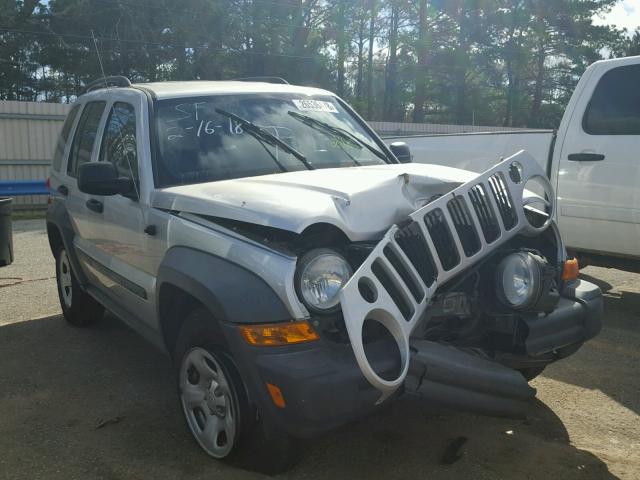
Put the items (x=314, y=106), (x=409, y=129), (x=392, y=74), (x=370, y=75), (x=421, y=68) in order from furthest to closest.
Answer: (x=370, y=75), (x=392, y=74), (x=421, y=68), (x=409, y=129), (x=314, y=106)

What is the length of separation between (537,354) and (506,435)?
639 mm

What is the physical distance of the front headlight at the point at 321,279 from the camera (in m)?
2.72

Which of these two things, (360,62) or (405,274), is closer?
(405,274)

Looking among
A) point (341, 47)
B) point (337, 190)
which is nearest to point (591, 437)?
point (337, 190)

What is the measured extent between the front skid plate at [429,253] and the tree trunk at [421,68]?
3521 centimetres

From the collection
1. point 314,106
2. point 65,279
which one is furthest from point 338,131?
point 65,279

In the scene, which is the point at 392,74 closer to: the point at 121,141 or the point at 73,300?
the point at 73,300

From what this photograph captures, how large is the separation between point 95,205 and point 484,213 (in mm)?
2666

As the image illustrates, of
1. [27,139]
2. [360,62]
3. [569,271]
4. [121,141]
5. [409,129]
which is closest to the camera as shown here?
[569,271]

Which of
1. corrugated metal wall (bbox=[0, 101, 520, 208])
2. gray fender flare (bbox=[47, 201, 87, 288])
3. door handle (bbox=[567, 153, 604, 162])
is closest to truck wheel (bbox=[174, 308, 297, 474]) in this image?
gray fender flare (bbox=[47, 201, 87, 288])

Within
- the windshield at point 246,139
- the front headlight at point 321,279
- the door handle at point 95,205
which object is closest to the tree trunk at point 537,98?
the windshield at point 246,139

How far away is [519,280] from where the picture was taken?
3.13 metres

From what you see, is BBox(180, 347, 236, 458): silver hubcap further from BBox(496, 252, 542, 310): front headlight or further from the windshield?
BBox(496, 252, 542, 310): front headlight

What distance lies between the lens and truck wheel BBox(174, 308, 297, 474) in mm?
2916
